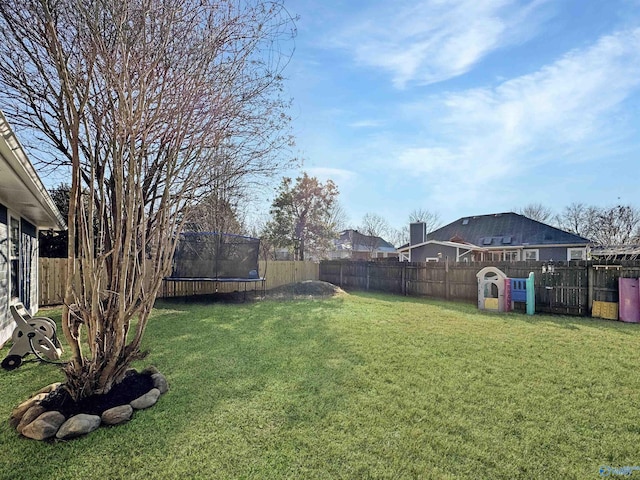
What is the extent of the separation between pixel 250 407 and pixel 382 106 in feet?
19.2

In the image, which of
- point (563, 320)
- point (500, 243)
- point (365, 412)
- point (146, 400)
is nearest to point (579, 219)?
point (500, 243)

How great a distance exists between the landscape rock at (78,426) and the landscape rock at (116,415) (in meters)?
0.06

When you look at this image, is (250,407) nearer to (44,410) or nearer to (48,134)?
(44,410)

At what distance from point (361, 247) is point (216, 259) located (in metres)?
22.0

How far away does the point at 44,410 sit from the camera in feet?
8.07

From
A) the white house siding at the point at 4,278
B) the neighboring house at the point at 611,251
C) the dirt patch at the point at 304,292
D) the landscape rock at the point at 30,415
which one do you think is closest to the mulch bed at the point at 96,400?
the landscape rock at the point at 30,415

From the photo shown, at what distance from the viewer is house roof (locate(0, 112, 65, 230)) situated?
2627 mm

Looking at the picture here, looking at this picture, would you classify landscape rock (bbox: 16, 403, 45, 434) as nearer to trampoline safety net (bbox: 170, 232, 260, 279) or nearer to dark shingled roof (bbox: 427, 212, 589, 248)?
trampoline safety net (bbox: 170, 232, 260, 279)

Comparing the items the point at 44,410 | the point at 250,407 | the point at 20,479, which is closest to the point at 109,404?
the point at 44,410

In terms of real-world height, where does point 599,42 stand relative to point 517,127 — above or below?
above

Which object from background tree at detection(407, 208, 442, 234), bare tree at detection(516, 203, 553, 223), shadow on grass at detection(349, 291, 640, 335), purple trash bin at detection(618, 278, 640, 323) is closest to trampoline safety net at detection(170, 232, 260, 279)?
shadow on grass at detection(349, 291, 640, 335)

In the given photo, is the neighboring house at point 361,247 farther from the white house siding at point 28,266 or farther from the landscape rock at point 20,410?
the landscape rock at point 20,410

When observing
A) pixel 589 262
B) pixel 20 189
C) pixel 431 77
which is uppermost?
pixel 431 77

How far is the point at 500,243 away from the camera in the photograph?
783 inches
